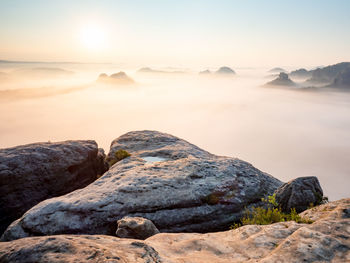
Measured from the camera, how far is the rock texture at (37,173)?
17844mm

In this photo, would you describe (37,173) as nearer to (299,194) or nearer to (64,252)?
(64,252)

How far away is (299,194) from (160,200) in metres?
8.72

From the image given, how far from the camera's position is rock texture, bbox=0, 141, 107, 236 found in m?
17.8

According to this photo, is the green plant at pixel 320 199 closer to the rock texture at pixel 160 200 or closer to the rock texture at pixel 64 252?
the rock texture at pixel 160 200

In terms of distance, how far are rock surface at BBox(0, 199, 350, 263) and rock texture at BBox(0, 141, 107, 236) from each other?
14380mm

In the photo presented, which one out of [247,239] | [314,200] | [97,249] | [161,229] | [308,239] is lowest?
[161,229]

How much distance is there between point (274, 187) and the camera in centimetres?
1805

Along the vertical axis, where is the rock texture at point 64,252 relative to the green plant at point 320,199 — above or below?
above

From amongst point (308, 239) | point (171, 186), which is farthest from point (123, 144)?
point (308, 239)

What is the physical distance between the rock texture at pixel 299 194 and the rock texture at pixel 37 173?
1836 cm

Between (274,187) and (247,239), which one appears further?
(274,187)

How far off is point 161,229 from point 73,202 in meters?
5.53

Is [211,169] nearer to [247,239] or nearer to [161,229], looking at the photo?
[161,229]

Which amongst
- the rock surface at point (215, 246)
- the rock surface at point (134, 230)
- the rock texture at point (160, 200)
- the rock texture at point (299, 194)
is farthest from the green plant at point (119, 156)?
the rock texture at point (299, 194)
